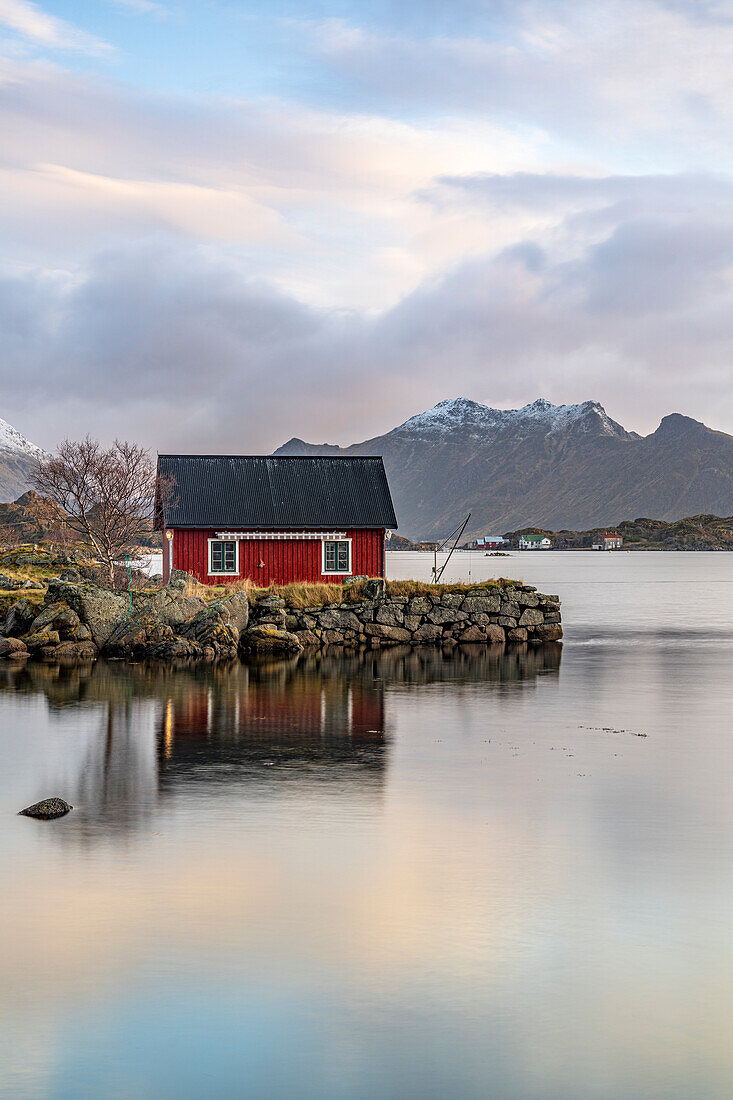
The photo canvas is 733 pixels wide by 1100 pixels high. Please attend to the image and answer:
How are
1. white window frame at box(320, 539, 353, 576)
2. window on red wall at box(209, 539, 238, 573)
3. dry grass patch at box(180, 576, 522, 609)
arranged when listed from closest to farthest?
dry grass patch at box(180, 576, 522, 609), window on red wall at box(209, 539, 238, 573), white window frame at box(320, 539, 353, 576)

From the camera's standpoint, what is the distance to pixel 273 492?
4547cm

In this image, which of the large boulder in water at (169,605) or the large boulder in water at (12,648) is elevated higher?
the large boulder in water at (169,605)

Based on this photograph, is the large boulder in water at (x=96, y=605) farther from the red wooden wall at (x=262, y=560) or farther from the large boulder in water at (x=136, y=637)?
the red wooden wall at (x=262, y=560)

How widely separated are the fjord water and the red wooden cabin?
23.3 meters

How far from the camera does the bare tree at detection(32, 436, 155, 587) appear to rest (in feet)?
149

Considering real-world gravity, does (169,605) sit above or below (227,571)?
below

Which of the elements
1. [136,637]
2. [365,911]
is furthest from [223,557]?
[365,911]

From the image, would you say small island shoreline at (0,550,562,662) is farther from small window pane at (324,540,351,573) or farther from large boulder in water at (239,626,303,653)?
small window pane at (324,540,351,573)

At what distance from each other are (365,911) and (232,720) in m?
11.1

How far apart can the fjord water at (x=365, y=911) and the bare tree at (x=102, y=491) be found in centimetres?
2569

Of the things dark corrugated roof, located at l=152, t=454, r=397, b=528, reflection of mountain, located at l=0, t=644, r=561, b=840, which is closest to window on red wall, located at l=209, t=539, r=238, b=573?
dark corrugated roof, located at l=152, t=454, r=397, b=528

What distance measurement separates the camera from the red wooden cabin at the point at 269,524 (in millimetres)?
43500

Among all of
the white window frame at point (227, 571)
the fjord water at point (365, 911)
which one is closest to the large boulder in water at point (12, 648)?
the white window frame at point (227, 571)

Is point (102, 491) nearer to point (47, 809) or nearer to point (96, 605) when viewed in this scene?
point (96, 605)
